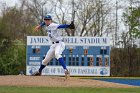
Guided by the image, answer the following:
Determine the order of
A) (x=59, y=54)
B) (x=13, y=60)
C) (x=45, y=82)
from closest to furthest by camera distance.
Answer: (x=45, y=82), (x=59, y=54), (x=13, y=60)

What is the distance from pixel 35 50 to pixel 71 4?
74.9 ft

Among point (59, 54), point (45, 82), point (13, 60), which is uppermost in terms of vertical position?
point (59, 54)

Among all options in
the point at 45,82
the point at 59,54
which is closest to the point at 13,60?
the point at 59,54

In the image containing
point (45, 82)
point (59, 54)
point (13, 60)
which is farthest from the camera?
point (13, 60)

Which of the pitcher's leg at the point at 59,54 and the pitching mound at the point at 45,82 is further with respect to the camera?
the pitcher's leg at the point at 59,54

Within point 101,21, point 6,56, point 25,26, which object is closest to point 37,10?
point 25,26

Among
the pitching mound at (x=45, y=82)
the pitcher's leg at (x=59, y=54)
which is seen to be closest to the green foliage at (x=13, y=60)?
the pitching mound at (x=45, y=82)

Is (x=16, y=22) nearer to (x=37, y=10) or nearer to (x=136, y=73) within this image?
(x=37, y=10)

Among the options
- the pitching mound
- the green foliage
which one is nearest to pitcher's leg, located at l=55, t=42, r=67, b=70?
the pitching mound

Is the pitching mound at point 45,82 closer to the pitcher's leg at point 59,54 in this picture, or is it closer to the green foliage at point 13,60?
the pitcher's leg at point 59,54

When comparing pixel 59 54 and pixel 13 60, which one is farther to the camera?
pixel 13 60

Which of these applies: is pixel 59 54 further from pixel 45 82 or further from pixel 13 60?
pixel 13 60

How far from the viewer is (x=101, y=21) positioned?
2092 inches

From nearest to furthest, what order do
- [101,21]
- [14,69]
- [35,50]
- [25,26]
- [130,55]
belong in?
1. [35,50]
2. [14,69]
3. [130,55]
4. [101,21]
5. [25,26]
